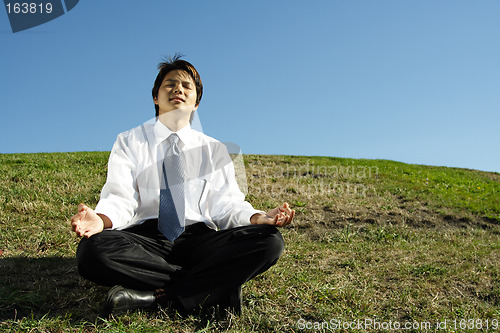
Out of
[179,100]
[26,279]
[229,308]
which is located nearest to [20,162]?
[26,279]

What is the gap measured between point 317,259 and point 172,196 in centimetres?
268

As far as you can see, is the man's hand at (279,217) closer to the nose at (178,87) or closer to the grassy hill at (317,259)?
the grassy hill at (317,259)

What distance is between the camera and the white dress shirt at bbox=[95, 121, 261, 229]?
3719 millimetres

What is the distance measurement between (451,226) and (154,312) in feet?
24.3

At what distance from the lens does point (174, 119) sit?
4.13 metres

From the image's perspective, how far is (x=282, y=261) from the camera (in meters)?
5.39

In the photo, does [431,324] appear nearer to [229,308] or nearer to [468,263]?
[229,308]

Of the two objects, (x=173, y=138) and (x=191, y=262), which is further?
(x=173, y=138)

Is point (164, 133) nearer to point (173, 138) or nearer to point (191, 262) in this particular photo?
point (173, 138)

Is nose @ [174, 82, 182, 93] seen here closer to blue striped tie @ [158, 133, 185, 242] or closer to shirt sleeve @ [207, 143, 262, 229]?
blue striped tie @ [158, 133, 185, 242]
